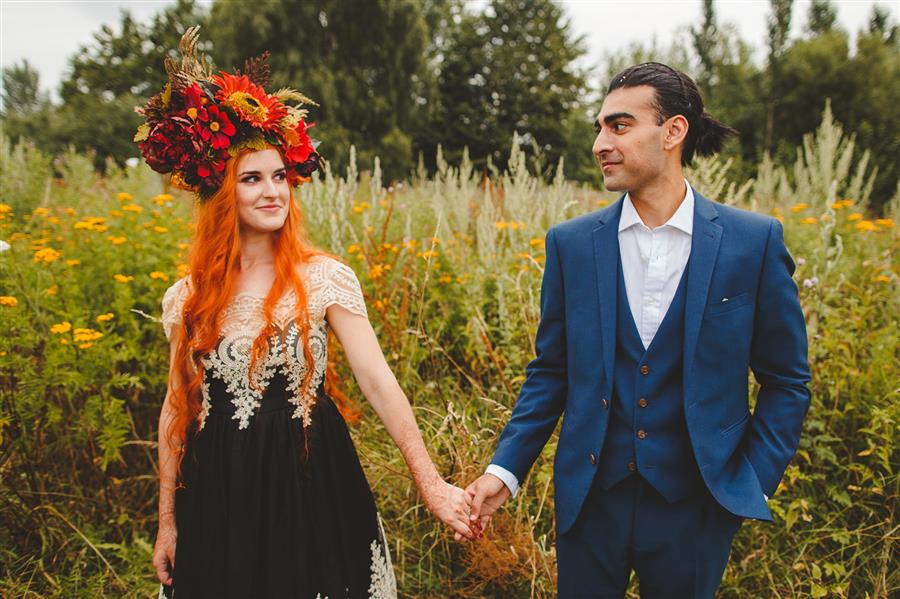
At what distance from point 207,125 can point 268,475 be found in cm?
101

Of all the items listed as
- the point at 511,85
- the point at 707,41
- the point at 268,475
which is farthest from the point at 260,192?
the point at 707,41

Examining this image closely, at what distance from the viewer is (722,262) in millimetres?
1568

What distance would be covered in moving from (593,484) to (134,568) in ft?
7.02

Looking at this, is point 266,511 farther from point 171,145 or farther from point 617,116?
point 617,116

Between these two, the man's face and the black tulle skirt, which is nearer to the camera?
the man's face

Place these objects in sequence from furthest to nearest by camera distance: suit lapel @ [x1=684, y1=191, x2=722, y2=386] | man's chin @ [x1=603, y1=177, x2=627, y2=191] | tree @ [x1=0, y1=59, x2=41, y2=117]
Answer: tree @ [x1=0, y1=59, x2=41, y2=117]
man's chin @ [x1=603, y1=177, x2=627, y2=191]
suit lapel @ [x1=684, y1=191, x2=722, y2=386]

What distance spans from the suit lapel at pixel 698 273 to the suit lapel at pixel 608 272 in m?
0.18

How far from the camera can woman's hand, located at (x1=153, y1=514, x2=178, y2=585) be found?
1.88m

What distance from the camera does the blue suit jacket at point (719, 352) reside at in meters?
1.56

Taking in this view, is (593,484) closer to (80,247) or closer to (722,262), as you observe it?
(722,262)

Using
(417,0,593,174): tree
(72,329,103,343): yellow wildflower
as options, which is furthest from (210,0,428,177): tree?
(72,329,103,343): yellow wildflower

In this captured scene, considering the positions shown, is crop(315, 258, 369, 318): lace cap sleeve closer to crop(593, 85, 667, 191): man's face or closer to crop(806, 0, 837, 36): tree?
crop(593, 85, 667, 191): man's face

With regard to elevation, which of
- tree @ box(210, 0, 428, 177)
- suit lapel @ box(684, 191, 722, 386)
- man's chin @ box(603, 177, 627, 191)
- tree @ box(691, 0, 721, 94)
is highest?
tree @ box(691, 0, 721, 94)

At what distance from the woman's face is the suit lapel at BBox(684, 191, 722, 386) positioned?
1.15 m
